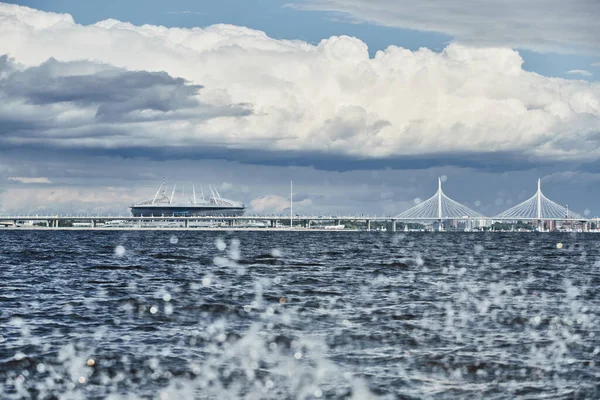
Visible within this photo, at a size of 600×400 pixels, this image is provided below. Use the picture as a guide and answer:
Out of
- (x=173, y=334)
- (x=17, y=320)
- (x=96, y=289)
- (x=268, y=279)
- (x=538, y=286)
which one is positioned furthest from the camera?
(x=268, y=279)

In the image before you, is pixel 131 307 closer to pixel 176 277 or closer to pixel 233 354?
pixel 233 354

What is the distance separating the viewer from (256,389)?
20.5m

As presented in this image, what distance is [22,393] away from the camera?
2019 centimetres

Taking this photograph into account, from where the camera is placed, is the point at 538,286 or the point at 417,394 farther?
the point at 538,286

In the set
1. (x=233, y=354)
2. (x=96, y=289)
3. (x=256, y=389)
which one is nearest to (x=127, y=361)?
(x=233, y=354)

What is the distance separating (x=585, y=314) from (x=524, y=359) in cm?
1158

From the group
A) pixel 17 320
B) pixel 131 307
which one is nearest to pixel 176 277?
pixel 131 307

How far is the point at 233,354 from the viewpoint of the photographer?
81.8 feet

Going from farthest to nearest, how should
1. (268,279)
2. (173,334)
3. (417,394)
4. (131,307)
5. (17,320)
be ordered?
(268,279) → (131,307) → (17,320) → (173,334) → (417,394)

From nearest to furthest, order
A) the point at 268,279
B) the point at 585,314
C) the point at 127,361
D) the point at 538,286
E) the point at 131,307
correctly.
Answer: the point at 127,361 < the point at 585,314 < the point at 131,307 < the point at 538,286 < the point at 268,279

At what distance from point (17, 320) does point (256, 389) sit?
14.9m

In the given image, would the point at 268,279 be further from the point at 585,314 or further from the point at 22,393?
the point at 22,393

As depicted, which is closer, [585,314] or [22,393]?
[22,393]

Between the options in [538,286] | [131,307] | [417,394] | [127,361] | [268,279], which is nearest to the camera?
[417,394]
